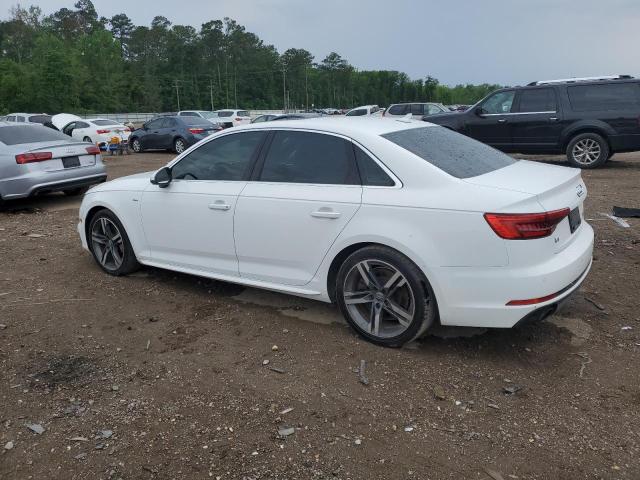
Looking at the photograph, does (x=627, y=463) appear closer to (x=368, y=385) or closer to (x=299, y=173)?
(x=368, y=385)

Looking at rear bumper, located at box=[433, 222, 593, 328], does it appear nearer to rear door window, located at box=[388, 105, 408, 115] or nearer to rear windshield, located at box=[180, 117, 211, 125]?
rear windshield, located at box=[180, 117, 211, 125]

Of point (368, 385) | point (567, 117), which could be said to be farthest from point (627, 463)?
point (567, 117)

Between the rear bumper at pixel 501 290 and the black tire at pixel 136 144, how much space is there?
65.0 feet

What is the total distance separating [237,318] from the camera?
4.46 metres

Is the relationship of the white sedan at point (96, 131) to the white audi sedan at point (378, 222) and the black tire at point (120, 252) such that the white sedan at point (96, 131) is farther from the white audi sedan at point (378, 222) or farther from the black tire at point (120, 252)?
the white audi sedan at point (378, 222)

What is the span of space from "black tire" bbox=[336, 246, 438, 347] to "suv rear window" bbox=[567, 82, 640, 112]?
10.0 metres

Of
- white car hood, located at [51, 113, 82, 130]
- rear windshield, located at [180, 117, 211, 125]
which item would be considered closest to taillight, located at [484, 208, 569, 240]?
rear windshield, located at [180, 117, 211, 125]

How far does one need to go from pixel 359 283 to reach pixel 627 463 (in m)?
1.90

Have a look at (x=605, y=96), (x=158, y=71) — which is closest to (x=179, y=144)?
(x=605, y=96)

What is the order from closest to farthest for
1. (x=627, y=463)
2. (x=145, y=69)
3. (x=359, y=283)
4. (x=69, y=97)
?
(x=627, y=463)
(x=359, y=283)
(x=69, y=97)
(x=145, y=69)

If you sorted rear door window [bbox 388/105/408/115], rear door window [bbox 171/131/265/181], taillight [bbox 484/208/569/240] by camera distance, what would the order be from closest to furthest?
taillight [bbox 484/208/569/240] → rear door window [bbox 171/131/265/181] → rear door window [bbox 388/105/408/115]

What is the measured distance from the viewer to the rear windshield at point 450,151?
3803 millimetres

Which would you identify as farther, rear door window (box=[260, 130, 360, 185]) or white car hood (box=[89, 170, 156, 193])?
white car hood (box=[89, 170, 156, 193])

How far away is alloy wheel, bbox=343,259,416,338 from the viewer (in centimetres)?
369
